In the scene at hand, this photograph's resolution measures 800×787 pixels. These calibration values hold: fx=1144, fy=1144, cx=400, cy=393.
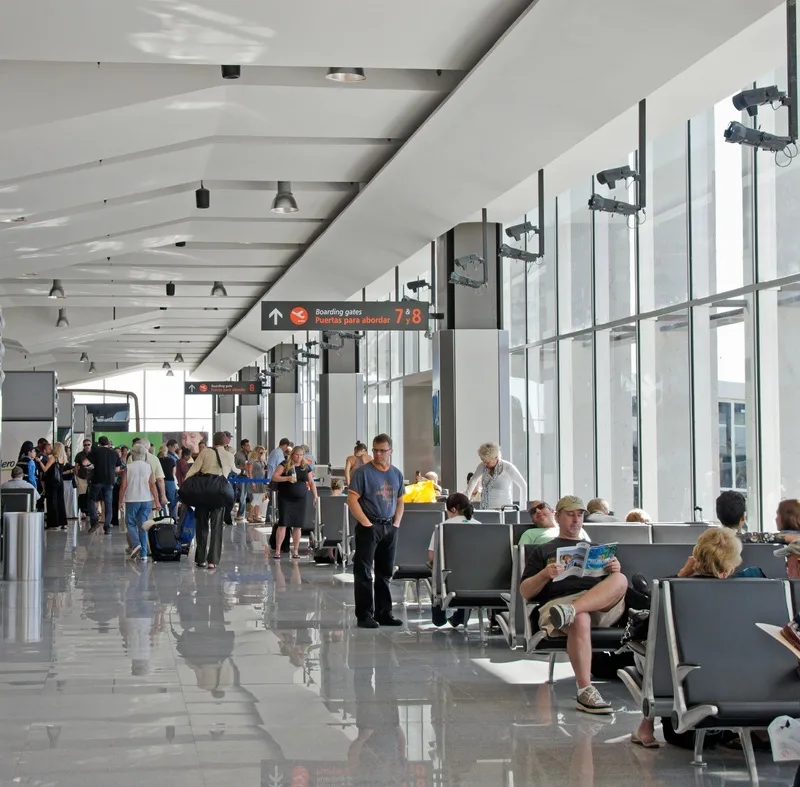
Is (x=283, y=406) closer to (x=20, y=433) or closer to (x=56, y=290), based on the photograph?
(x=20, y=433)

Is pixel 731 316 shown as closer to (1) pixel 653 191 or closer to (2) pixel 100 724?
(1) pixel 653 191

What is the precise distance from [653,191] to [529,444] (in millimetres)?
5923

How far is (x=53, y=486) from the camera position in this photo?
74.6 feet

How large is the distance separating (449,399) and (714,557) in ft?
37.7

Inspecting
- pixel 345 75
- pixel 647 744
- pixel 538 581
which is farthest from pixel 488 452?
pixel 647 744

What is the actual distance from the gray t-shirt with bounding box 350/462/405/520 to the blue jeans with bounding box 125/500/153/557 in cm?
709

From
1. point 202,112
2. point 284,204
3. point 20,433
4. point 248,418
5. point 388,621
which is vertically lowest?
point 388,621

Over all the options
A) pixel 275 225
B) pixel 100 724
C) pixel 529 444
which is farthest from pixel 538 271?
pixel 100 724

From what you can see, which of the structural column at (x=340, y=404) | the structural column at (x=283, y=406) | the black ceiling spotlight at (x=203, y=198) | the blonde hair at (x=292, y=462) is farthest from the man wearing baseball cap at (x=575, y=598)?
the structural column at (x=283, y=406)

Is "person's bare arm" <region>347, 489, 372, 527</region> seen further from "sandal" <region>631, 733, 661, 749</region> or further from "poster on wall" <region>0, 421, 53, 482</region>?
"poster on wall" <region>0, 421, 53, 482</region>

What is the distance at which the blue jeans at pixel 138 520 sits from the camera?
16.6 meters

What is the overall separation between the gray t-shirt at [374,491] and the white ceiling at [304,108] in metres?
3.29

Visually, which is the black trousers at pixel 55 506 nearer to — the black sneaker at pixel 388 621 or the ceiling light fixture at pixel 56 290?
the ceiling light fixture at pixel 56 290

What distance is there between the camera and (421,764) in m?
5.54
